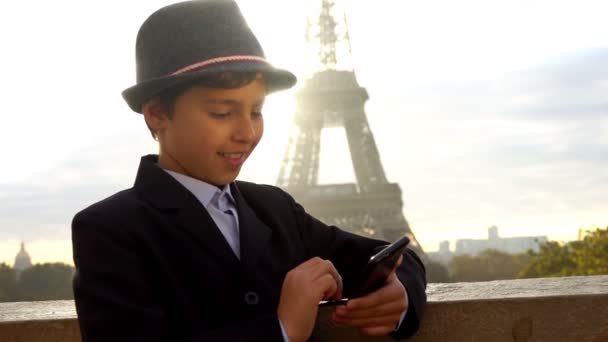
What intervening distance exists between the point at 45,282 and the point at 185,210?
3189 centimetres

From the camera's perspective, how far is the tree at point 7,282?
3184 centimetres

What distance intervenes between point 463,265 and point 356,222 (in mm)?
21474

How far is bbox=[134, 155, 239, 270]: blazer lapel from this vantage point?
260 centimetres

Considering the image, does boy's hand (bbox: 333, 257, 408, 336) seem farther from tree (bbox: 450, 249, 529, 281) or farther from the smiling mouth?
tree (bbox: 450, 249, 529, 281)

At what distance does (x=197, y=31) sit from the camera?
2684 mm

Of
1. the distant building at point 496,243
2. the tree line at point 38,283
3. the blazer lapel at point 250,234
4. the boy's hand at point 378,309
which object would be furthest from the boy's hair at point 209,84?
the distant building at point 496,243

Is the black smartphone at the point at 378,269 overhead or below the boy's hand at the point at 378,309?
overhead

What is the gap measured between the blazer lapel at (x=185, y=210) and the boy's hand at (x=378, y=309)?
344mm

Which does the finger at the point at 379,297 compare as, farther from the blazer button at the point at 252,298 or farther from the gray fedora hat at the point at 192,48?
the gray fedora hat at the point at 192,48

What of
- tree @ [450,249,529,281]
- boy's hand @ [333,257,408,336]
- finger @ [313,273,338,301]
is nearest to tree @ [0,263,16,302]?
tree @ [450,249,529,281]

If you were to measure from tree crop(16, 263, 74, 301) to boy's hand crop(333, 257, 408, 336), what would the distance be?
30588 millimetres

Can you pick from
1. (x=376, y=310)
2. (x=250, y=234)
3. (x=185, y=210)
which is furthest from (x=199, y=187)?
(x=376, y=310)

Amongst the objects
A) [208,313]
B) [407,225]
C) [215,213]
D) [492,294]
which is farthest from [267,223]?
[407,225]

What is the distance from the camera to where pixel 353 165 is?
115 feet
